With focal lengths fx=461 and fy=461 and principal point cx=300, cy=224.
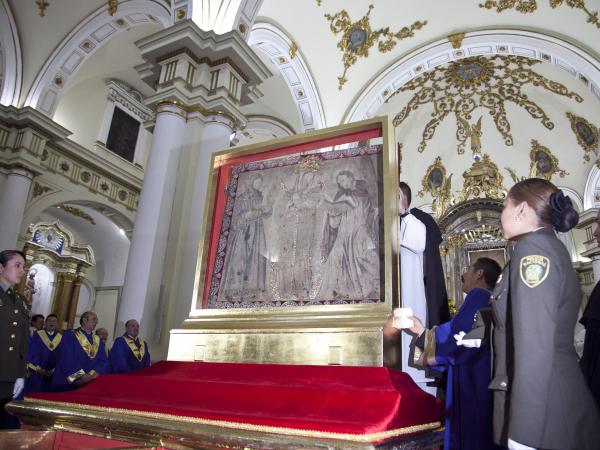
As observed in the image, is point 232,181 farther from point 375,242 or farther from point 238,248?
point 375,242

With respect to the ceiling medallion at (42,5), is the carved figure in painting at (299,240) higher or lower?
lower

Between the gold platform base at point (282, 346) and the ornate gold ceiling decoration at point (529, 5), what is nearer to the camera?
the gold platform base at point (282, 346)

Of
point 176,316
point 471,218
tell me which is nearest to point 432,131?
point 471,218

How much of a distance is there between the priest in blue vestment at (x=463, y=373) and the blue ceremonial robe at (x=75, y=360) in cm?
403

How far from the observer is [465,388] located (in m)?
2.02

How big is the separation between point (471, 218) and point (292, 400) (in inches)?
531

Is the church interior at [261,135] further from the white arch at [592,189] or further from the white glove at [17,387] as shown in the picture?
the white glove at [17,387]

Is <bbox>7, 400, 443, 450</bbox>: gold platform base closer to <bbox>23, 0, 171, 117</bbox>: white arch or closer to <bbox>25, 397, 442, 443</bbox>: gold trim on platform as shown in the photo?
<bbox>25, 397, 442, 443</bbox>: gold trim on platform

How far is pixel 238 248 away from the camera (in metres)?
2.68

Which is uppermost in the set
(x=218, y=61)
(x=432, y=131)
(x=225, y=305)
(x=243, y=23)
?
(x=432, y=131)

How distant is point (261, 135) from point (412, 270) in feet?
36.2

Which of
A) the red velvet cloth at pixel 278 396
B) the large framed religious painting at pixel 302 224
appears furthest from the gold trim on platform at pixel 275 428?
the large framed religious painting at pixel 302 224

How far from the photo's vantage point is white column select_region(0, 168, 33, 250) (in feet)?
27.6

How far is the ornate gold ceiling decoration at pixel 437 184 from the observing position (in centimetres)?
1462
